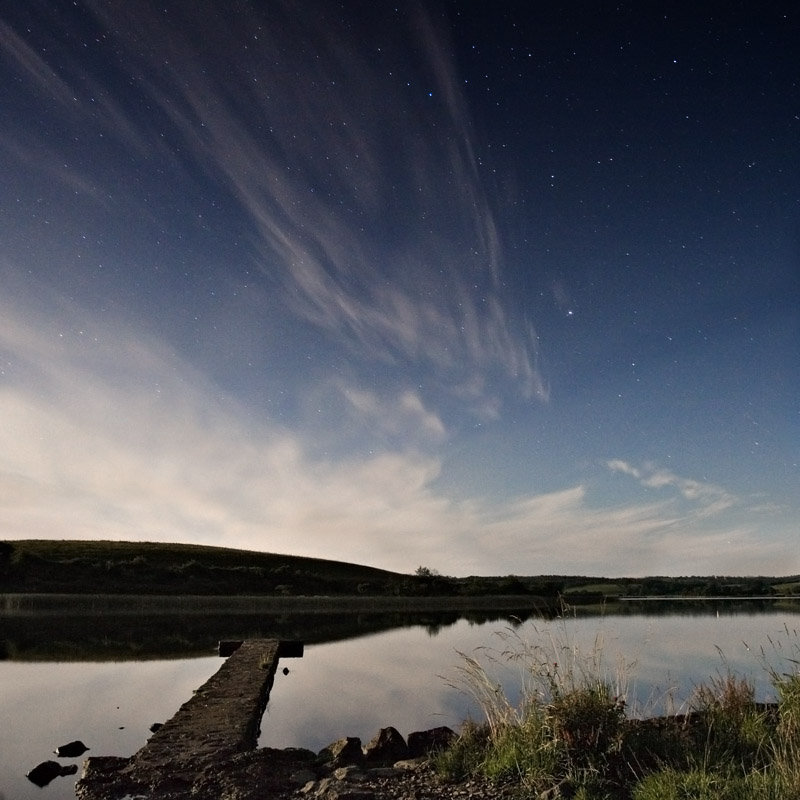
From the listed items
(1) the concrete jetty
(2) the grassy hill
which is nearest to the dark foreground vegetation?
(2) the grassy hill

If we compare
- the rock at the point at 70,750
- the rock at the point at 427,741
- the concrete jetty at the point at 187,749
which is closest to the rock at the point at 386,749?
the rock at the point at 427,741

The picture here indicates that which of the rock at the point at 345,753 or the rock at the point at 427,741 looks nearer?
the rock at the point at 345,753

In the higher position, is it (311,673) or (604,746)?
(311,673)

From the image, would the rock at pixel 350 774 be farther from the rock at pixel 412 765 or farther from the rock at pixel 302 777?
the rock at pixel 412 765

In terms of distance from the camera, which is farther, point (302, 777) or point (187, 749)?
point (187, 749)

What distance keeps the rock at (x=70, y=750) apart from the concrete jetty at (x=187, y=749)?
1593mm

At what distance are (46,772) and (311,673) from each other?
1450cm

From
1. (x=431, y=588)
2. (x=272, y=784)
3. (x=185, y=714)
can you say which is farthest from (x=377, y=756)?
(x=431, y=588)

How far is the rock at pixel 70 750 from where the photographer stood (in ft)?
39.2

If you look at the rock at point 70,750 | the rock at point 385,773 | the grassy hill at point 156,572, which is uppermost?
the grassy hill at point 156,572

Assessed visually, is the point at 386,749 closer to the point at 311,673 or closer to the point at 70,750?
the point at 70,750

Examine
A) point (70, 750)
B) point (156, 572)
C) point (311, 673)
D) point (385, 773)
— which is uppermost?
point (156, 572)

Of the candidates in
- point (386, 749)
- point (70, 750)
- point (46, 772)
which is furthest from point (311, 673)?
point (386, 749)

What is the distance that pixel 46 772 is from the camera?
33.4 feet
